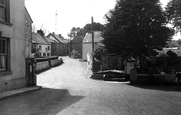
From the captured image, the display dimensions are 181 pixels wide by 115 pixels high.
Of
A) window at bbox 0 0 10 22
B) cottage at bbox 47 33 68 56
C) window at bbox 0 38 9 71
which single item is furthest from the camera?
cottage at bbox 47 33 68 56

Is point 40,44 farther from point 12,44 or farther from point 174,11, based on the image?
point 12,44

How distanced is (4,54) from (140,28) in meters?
12.6

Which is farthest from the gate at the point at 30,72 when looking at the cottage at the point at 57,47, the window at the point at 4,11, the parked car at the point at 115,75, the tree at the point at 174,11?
the cottage at the point at 57,47

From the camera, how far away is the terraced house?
12.1m

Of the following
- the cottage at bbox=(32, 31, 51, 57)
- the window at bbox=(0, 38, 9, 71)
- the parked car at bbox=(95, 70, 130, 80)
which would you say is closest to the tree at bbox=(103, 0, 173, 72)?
the parked car at bbox=(95, 70, 130, 80)

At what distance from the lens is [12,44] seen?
42.3 feet

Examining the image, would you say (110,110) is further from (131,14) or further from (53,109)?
(131,14)

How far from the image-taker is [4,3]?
40.7ft

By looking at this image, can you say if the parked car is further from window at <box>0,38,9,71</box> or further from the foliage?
window at <box>0,38,9,71</box>

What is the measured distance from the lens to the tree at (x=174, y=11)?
20.7 meters

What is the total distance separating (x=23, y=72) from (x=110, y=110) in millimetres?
8753

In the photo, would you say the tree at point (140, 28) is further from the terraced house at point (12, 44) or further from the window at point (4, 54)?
the window at point (4, 54)

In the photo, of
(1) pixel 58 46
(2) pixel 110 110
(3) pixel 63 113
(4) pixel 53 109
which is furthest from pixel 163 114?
(1) pixel 58 46

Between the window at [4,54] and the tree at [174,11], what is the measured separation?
1590cm
